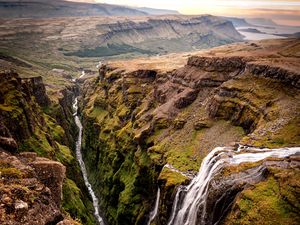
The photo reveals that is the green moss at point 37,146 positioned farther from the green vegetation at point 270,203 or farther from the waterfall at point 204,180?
the green vegetation at point 270,203

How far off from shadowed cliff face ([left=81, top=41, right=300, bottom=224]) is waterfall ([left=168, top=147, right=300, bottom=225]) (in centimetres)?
261

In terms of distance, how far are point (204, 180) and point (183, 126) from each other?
32.1 meters

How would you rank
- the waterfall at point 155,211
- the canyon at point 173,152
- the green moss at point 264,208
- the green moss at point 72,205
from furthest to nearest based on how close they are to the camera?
the waterfall at point 155,211 → the green moss at point 72,205 → the canyon at point 173,152 → the green moss at point 264,208

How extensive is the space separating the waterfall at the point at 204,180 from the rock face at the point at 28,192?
86.1ft

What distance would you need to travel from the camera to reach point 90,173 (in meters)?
134

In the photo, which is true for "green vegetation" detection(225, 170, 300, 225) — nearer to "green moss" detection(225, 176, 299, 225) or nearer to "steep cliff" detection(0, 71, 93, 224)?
"green moss" detection(225, 176, 299, 225)

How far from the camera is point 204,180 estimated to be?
212 ft

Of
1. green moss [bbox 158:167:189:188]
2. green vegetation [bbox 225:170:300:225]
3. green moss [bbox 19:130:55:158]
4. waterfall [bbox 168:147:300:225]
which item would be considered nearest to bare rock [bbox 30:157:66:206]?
waterfall [bbox 168:147:300:225]

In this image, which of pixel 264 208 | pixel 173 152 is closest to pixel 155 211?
pixel 173 152

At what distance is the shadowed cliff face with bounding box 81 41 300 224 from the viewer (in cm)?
7444

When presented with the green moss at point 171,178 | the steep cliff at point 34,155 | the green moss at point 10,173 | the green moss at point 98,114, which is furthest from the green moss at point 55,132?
the green moss at point 10,173

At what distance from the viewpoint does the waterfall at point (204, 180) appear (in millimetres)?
60688

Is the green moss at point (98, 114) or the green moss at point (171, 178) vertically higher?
the green moss at point (171, 178)

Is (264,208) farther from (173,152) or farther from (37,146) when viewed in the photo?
(37,146)
